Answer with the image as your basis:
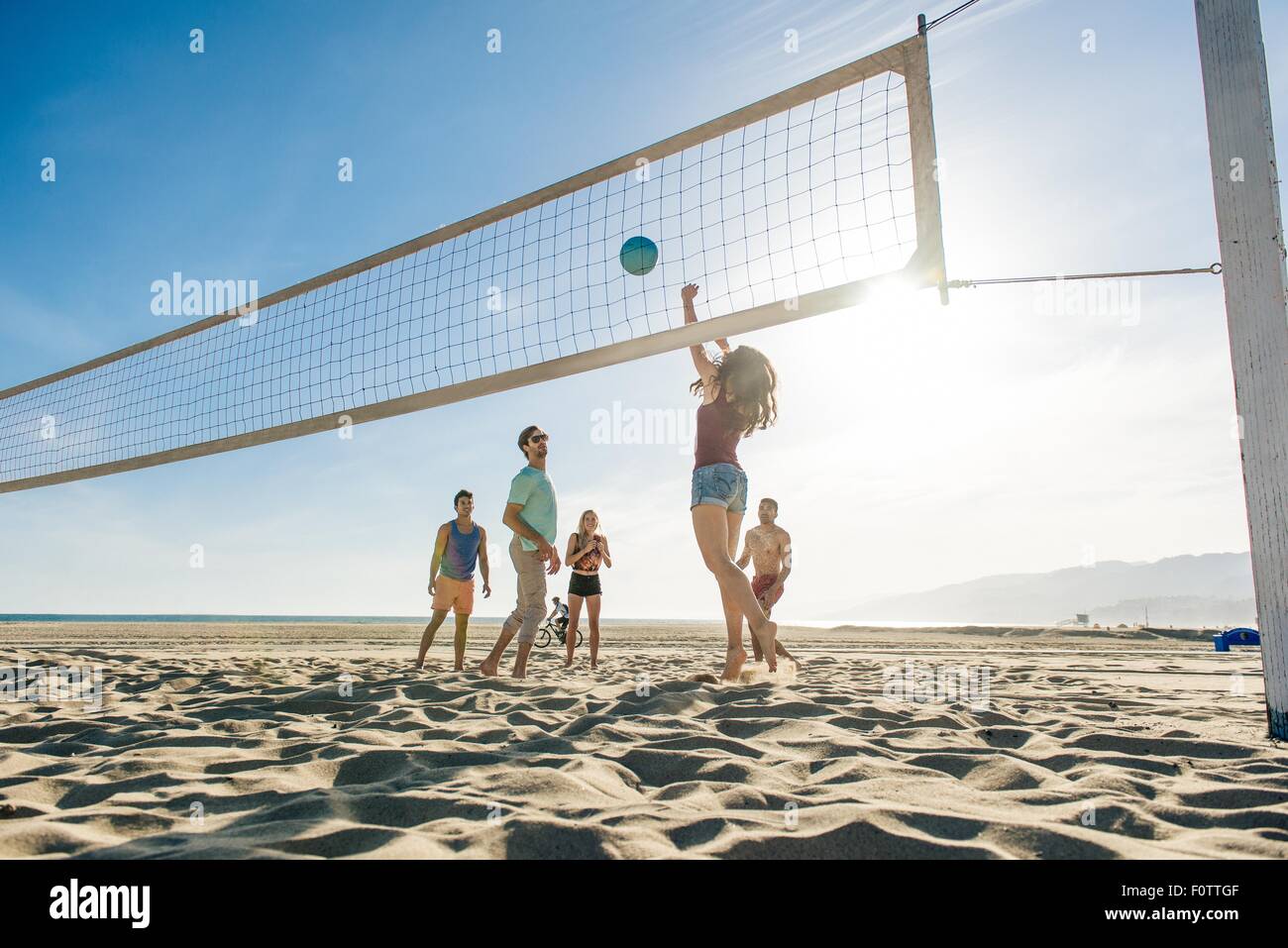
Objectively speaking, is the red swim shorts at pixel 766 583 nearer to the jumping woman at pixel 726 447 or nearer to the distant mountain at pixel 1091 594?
the jumping woman at pixel 726 447

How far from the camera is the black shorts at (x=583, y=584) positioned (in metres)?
6.16

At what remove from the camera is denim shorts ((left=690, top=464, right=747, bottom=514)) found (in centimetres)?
383

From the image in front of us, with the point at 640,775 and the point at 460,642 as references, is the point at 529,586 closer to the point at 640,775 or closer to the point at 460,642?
the point at 460,642

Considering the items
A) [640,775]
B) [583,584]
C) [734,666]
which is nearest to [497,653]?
[583,584]

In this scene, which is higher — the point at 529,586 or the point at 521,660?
the point at 529,586

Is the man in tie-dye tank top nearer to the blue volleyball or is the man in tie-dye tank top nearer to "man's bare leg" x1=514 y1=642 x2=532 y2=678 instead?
"man's bare leg" x1=514 y1=642 x2=532 y2=678

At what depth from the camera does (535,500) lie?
15.2ft

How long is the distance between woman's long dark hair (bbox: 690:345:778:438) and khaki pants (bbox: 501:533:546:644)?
5.66 feet

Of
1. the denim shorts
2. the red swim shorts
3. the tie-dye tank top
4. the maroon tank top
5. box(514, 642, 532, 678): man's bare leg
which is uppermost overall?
the maroon tank top

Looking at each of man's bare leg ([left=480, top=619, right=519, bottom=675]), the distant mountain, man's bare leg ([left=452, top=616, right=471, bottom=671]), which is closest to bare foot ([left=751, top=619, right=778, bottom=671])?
man's bare leg ([left=480, top=619, right=519, bottom=675])

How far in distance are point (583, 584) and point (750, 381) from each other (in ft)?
9.76
